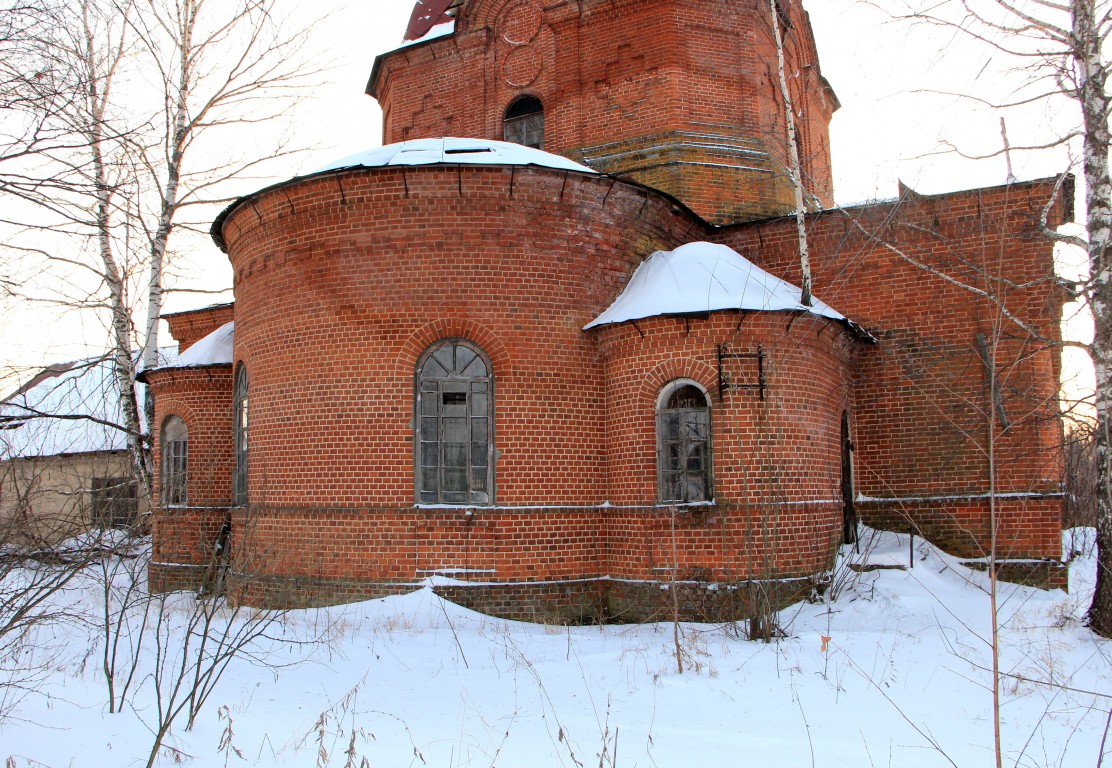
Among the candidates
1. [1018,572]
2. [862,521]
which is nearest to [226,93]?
[862,521]

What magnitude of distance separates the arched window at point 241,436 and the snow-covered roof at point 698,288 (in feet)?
15.5

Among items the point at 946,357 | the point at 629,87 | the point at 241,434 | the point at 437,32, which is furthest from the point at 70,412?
the point at 946,357

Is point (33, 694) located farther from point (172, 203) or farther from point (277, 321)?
point (172, 203)

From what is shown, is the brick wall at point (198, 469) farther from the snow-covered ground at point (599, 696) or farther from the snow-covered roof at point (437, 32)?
the snow-covered roof at point (437, 32)

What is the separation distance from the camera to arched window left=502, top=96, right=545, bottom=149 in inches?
601

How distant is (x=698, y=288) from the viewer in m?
10.3

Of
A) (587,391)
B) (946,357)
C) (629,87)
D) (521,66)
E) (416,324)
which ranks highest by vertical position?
(521,66)

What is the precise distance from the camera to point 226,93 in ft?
51.5

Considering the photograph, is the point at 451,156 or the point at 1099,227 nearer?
the point at 1099,227

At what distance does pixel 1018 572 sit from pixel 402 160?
9.14 metres

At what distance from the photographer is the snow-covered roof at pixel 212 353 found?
1295cm

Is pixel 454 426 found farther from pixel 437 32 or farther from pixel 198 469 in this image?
pixel 437 32

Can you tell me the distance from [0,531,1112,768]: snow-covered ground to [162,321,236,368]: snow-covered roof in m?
4.51

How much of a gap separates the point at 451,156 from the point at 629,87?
509 centimetres
